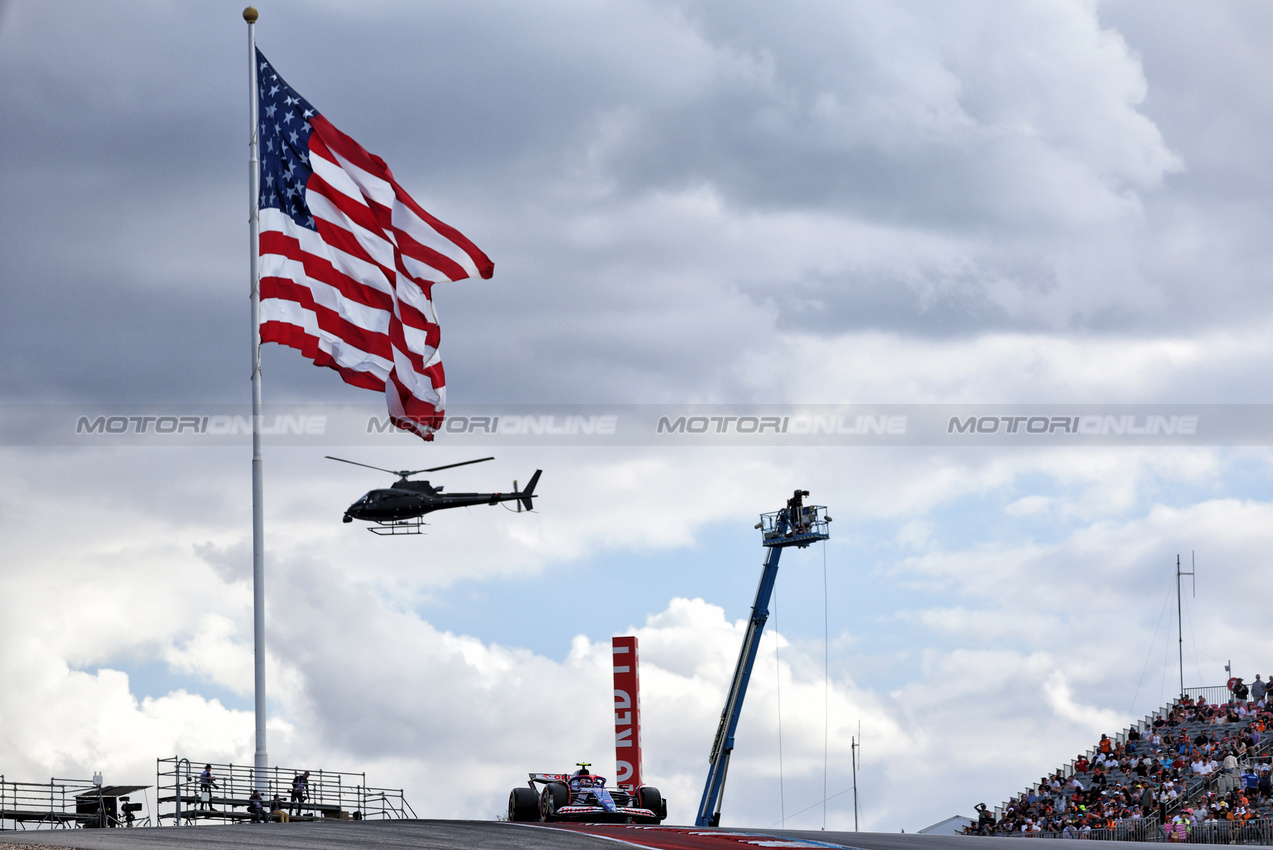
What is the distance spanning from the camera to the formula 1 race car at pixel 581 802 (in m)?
31.5

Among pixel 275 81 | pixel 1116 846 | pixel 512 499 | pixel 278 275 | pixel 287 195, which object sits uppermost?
pixel 275 81

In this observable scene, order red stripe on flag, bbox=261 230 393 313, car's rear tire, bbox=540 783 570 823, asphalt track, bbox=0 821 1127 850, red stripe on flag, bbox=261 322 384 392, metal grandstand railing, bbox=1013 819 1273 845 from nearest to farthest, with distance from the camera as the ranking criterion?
asphalt track, bbox=0 821 1127 850, red stripe on flag, bbox=261 322 384 392, red stripe on flag, bbox=261 230 393 313, metal grandstand railing, bbox=1013 819 1273 845, car's rear tire, bbox=540 783 570 823

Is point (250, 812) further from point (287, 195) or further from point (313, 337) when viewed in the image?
point (287, 195)

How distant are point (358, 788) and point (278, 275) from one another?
45.5ft

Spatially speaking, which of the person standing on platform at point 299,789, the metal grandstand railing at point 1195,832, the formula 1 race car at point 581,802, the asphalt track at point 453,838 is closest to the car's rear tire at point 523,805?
the formula 1 race car at point 581,802

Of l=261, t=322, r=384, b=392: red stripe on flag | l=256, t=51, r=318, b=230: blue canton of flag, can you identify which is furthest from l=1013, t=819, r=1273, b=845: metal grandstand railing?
l=256, t=51, r=318, b=230: blue canton of flag

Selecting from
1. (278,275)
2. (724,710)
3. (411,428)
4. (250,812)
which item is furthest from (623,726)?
(278,275)

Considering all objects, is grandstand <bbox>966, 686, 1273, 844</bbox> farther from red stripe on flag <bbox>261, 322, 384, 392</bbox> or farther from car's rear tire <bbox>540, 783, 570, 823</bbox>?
red stripe on flag <bbox>261, 322, 384, 392</bbox>

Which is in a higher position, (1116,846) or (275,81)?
(275,81)

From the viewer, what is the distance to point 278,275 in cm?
2650

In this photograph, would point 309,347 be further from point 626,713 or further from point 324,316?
point 626,713

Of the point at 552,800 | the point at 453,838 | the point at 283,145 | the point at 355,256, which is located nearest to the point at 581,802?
the point at 552,800

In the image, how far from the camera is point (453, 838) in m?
21.8

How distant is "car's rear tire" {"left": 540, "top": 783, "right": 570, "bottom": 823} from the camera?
3167cm
